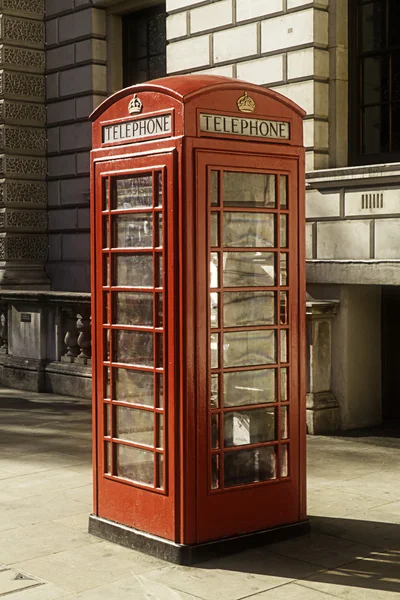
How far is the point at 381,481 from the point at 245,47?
20.0ft

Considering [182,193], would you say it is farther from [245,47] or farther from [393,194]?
[245,47]

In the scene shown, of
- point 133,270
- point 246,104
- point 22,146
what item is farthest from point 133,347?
point 22,146

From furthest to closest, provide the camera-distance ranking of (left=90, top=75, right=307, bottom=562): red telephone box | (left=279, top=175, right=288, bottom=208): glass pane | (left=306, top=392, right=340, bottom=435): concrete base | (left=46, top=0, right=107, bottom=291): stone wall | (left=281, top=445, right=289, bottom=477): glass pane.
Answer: (left=46, top=0, right=107, bottom=291): stone wall
(left=306, top=392, right=340, bottom=435): concrete base
(left=281, top=445, right=289, bottom=477): glass pane
(left=279, top=175, right=288, bottom=208): glass pane
(left=90, top=75, right=307, bottom=562): red telephone box

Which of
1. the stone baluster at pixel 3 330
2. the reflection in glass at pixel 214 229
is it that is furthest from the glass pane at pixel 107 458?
the stone baluster at pixel 3 330

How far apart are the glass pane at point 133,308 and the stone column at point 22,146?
32.8 ft

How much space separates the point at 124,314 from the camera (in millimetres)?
6004

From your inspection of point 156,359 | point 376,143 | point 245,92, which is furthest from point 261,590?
point 376,143

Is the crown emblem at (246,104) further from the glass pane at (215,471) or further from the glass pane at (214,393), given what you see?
the glass pane at (215,471)

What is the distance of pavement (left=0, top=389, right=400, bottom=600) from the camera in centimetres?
521

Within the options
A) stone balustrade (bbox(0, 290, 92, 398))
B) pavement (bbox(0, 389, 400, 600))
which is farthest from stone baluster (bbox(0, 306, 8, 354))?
pavement (bbox(0, 389, 400, 600))

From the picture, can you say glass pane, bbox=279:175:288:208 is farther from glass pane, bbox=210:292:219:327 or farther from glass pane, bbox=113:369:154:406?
glass pane, bbox=113:369:154:406

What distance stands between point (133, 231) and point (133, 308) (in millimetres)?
443

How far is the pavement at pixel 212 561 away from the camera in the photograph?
521 centimetres

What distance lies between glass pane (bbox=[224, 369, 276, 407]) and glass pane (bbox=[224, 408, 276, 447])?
0.06 m
